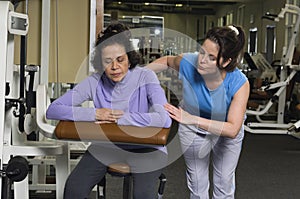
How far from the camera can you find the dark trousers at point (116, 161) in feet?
6.72

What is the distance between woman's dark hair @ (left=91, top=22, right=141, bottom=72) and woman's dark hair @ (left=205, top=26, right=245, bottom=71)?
1.15 feet

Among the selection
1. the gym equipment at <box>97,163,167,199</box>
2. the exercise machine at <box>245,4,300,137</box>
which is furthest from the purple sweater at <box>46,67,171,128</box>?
the exercise machine at <box>245,4,300,137</box>

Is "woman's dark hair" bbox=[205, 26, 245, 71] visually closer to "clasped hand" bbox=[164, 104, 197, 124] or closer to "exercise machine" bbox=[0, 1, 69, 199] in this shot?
"clasped hand" bbox=[164, 104, 197, 124]

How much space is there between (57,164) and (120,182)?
4.18 ft

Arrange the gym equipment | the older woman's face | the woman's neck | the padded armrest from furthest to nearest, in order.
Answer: the woman's neck < the older woman's face < the gym equipment < the padded armrest

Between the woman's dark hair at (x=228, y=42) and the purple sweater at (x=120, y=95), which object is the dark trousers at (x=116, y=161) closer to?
the purple sweater at (x=120, y=95)

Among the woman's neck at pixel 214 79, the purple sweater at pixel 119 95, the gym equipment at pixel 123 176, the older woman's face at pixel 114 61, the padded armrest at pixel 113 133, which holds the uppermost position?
the older woman's face at pixel 114 61

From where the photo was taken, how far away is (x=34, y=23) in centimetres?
337

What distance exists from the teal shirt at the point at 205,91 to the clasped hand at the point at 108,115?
1.43 ft

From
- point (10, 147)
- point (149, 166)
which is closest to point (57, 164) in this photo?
point (10, 147)

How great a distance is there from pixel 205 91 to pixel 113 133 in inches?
22.7

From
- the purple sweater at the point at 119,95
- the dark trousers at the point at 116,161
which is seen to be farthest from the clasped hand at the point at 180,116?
the dark trousers at the point at 116,161

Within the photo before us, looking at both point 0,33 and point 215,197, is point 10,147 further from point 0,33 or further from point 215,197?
point 215,197

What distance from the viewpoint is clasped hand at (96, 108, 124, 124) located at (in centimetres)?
198
